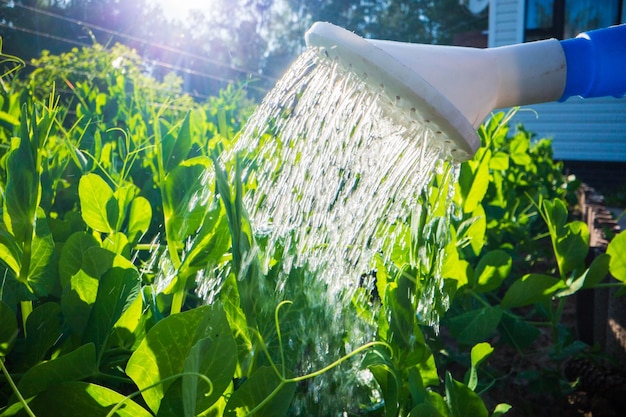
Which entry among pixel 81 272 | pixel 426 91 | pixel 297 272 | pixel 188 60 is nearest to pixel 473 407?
pixel 297 272

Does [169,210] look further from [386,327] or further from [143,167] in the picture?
[143,167]

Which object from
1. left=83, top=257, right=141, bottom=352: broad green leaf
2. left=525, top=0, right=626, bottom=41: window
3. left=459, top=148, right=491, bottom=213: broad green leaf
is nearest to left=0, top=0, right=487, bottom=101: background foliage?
left=525, top=0, right=626, bottom=41: window

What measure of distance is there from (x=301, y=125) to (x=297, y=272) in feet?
0.93

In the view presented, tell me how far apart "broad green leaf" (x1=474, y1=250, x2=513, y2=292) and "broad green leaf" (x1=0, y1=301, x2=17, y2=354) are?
0.83 m

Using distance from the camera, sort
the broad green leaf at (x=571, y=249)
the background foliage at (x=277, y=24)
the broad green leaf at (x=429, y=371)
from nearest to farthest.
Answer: the broad green leaf at (x=429, y=371) → the broad green leaf at (x=571, y=249) → the background foliage at (x=277, y=24)

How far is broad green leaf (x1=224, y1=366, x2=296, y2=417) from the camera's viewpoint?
683 millimetres

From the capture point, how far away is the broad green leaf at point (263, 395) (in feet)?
2.24

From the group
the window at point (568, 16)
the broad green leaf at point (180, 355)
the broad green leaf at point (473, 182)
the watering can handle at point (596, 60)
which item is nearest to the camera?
the broad green leaf at point (180, 355)

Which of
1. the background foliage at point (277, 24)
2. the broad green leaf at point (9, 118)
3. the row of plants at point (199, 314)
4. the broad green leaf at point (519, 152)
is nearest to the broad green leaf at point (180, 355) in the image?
the row of plants at point (199, 314)

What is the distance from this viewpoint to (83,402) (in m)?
0.67

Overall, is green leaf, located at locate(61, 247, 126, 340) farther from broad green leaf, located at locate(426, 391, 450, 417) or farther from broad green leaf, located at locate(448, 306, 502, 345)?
broad green leaf, located at locate(448, 306, 502, 345)

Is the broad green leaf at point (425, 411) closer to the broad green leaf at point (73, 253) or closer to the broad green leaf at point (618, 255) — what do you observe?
the broad green leaf at point (73, 253)

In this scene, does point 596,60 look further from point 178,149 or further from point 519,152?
point 519,152

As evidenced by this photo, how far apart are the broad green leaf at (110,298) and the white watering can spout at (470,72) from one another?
39 centimetres
